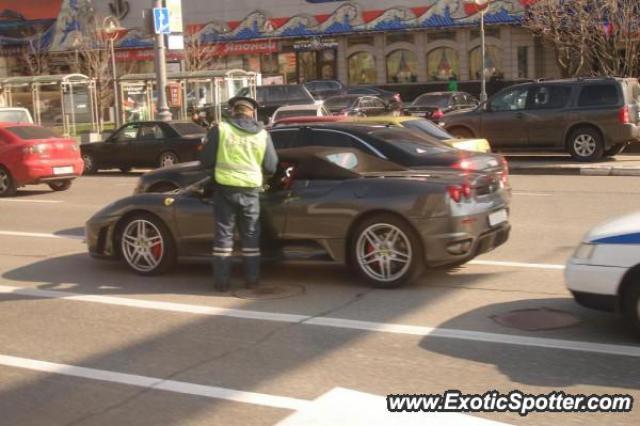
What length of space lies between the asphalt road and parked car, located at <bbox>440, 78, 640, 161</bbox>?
9.76m

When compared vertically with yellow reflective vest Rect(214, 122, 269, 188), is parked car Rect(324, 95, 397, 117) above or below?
above

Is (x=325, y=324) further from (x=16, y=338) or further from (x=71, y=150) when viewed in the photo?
(x=71, y=150)

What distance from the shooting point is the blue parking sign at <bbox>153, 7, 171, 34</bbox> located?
24047 mm

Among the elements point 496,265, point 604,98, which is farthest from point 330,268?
point 604,98

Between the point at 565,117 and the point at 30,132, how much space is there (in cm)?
1166

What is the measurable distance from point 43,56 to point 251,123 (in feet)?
160

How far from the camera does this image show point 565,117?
19.3m

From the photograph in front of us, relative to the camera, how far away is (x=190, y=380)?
5.64 metres

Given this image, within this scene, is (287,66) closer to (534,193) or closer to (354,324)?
(534,193)

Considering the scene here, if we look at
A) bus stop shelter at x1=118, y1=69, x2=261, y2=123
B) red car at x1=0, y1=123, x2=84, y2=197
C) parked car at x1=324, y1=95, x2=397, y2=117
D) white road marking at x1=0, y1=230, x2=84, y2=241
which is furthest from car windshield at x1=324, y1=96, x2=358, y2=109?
white road marking at x1=0, y1=230, x2=84, y2=241

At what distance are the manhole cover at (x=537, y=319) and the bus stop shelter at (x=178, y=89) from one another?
21.8 meters

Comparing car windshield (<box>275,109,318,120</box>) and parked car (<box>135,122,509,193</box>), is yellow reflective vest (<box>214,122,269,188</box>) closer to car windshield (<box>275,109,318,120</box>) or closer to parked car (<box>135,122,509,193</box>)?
parked car (<box>135,122,509,193</box>)

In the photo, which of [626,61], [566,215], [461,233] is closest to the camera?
[461,233]

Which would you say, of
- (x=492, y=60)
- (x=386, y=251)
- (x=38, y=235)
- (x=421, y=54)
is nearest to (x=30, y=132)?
(x=38, y=235)
